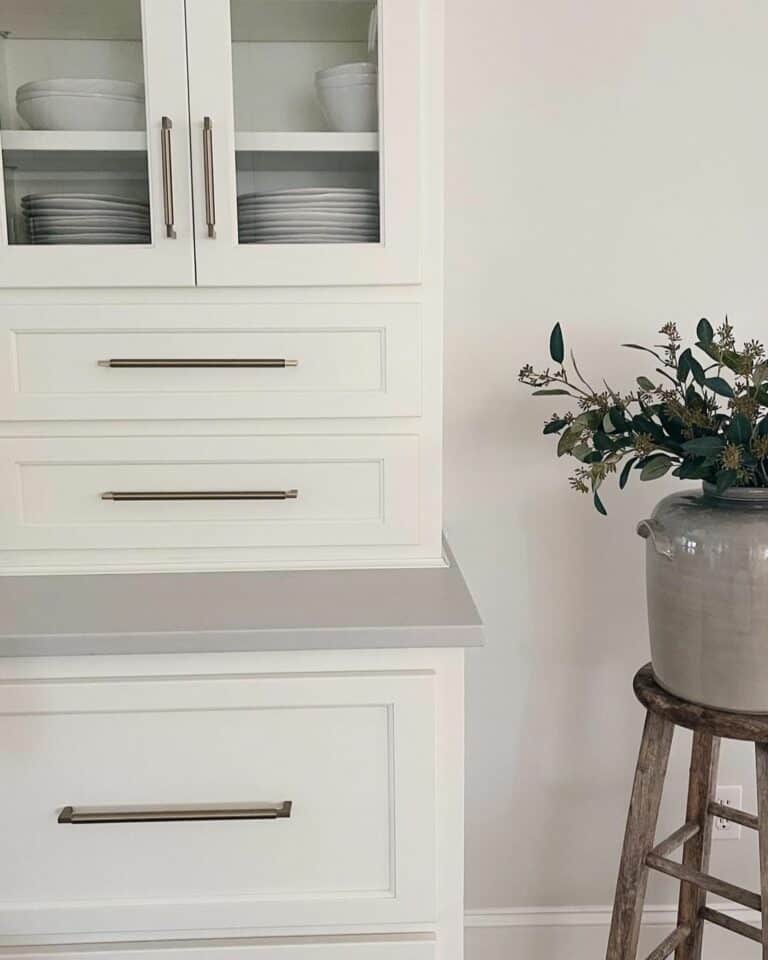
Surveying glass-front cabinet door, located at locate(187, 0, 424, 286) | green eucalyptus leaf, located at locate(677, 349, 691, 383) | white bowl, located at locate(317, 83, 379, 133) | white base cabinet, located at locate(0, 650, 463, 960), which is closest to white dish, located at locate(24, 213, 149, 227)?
glass-front cabinet door, located at locate(187, 0, 424, 286)

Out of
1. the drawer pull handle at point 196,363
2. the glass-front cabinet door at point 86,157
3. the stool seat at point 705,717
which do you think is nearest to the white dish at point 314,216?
the glass-front cabinet door at point 86,157

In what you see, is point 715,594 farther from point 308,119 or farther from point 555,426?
point 308,119

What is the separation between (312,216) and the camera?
1394 mm

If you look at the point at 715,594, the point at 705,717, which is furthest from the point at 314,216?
the point at 705,717

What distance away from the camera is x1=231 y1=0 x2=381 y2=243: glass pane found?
1.36 metres

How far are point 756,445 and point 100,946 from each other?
3.68 ft

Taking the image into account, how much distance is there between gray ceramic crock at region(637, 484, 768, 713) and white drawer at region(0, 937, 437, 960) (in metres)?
0.53

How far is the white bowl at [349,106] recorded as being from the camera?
137 cm

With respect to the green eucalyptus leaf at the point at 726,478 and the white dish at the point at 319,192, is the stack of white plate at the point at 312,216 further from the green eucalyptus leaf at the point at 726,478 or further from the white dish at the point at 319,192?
the green eucalyptus leaf at the point at 726,478

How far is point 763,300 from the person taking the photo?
5.66 feet

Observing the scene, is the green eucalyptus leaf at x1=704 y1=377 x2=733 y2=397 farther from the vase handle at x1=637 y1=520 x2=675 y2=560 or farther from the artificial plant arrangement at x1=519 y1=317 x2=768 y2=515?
the vase handle at x1=637 y1=520 x2=675 y2=560

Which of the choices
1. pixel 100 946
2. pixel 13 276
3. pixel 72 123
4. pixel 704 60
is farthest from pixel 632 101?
pixel 100 946

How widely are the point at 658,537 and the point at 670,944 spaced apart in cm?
74

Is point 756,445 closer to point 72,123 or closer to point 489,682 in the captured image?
point 489,682
